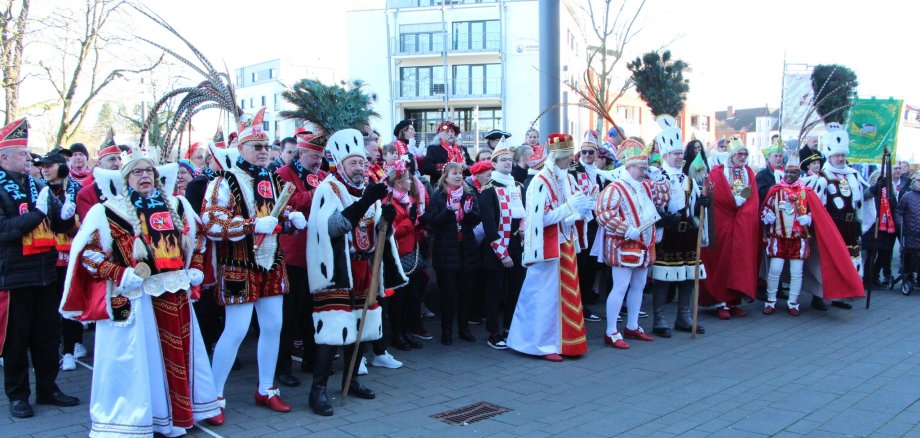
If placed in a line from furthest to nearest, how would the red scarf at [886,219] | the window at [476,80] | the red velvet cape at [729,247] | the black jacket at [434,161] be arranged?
the window at [476,80] < the red scarf at [886,219] < the black jacket at [434,161] < the red velvet cape at [729,247]

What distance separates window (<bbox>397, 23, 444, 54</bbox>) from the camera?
4650 cm

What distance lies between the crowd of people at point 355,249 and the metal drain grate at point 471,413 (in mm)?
801

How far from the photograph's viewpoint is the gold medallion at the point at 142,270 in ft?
14.6

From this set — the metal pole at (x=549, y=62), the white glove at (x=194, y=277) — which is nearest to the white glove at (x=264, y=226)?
the white glove at (x=194, y=277)

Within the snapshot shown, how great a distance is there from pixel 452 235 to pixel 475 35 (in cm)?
4159

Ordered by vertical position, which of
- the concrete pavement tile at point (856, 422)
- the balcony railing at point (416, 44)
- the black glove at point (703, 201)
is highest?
the balcony railing at point (416, 44)

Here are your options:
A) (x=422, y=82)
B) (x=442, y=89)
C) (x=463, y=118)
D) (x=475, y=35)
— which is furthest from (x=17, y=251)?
(x=475, y=35)

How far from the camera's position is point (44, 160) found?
6.22 meters

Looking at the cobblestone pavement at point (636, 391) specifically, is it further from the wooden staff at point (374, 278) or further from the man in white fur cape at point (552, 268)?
the wooden staff at point (374, 278)

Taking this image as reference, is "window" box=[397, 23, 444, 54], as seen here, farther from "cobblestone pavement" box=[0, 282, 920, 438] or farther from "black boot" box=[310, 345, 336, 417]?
"black boot" box=[310, 345, 336, 417]

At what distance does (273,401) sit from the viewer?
5320 millimetres

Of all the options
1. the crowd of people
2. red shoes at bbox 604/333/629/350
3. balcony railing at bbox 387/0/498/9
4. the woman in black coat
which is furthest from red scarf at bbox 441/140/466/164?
balcony railing at bbox 387/0/498/9

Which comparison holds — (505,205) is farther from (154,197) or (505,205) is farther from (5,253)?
(5,253)

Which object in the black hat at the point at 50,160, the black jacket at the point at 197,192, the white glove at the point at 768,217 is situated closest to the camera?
the black jacket at the point at 197,192
